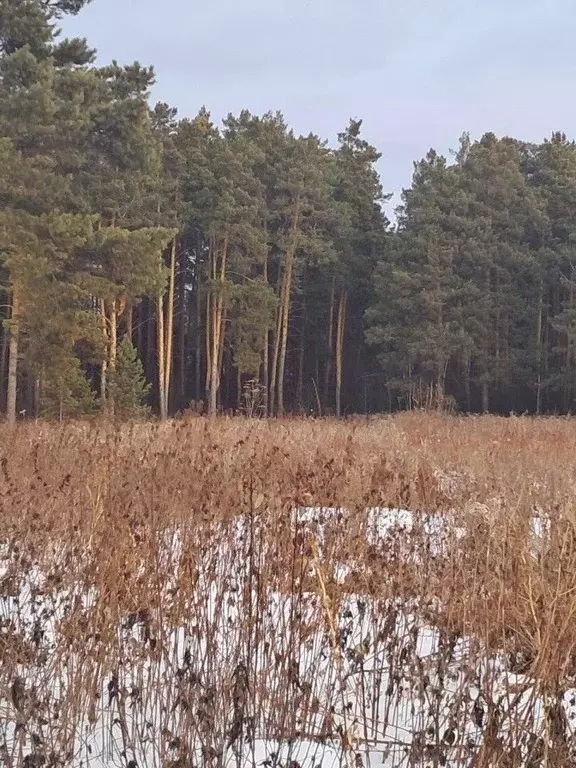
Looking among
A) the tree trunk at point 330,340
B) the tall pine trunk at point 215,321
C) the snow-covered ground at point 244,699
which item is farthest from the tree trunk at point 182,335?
the snow-covered ground at point 244,699

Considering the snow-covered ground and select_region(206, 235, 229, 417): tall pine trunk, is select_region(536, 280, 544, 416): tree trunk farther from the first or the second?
the snow-covered ground

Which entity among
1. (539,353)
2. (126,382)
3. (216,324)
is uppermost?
(216,324)

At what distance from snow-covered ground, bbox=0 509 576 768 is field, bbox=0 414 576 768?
0.04ft

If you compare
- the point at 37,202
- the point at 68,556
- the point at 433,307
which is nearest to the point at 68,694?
the point at 68,556

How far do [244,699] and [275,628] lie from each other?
74 centimetres

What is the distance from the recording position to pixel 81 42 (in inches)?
695

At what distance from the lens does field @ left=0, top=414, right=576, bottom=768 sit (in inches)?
84.1

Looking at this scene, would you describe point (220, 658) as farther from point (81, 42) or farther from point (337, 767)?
point (81, 42)

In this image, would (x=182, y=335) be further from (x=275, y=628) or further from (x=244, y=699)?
(x=244, y=699)

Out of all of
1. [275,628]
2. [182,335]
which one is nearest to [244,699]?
[275,628]

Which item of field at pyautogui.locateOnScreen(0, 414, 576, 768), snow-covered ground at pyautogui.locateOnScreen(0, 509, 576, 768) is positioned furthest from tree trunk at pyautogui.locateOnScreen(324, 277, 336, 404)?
snow-covered ground at pyautogui.locateOnScreen(0, 509, 576, 768)

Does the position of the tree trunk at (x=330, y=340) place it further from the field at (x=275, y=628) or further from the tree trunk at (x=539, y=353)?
the field at (x=275, y=628)

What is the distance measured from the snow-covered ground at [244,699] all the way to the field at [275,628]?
0.01 m

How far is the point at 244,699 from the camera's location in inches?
79.9
